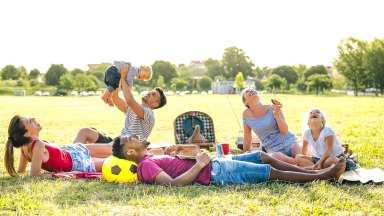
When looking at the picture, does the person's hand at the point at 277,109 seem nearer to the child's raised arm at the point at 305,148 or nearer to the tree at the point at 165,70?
the child's raised arm at the point at 305,148

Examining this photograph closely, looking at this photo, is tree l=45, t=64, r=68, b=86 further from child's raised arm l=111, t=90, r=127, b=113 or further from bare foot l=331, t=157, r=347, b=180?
bare foot l=331, t=157, r=347, b=180

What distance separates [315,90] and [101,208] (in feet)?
318

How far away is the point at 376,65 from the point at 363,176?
249 feet

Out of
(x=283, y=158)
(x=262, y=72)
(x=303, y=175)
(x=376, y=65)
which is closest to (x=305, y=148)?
(x=283, y=158)

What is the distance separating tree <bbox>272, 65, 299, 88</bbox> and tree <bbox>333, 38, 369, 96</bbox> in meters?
38.5

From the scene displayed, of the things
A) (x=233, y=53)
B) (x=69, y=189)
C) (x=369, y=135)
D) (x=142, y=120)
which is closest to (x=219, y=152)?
(x=142, y=120)

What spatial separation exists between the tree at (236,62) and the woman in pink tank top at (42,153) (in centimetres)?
12673

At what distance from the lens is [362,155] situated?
8648mm

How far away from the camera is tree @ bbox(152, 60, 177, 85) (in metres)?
127

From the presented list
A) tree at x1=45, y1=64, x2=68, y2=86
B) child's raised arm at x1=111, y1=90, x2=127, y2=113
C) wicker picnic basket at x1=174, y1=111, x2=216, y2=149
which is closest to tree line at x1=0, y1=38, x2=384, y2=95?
tree at x1=45, y1=64, x2=68, y2=86

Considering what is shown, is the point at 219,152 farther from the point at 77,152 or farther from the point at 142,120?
the point at 77,152

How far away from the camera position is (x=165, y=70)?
128m

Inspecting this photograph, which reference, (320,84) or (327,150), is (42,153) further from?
(320,84)

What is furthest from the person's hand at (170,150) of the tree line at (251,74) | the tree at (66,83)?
the tree at (66,83)
